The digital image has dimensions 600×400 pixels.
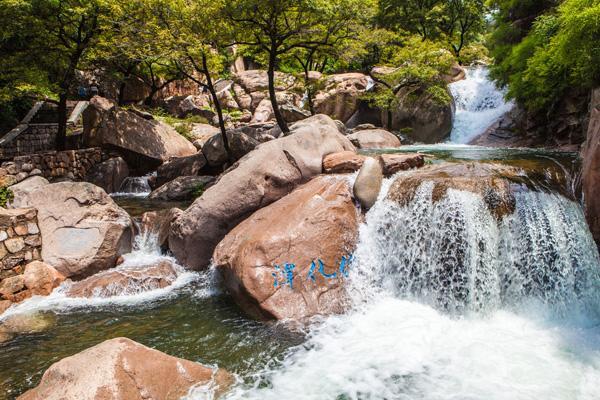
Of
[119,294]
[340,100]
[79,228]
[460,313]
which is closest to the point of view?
[460,313]

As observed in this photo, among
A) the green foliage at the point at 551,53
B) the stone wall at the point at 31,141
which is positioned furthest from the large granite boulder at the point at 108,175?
the green foliage at the point at 551,53

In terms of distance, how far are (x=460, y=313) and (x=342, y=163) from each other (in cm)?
442

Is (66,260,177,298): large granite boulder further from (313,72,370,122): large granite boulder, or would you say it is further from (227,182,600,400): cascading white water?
(313,72,370,122): large granite boulder

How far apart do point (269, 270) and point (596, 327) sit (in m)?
5.49

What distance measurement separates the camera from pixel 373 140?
18688mm

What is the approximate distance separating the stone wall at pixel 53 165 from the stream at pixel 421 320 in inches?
320

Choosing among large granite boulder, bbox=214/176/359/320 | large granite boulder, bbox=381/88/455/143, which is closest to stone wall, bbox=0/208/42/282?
large granite boulder, bbox=214/176/359/320

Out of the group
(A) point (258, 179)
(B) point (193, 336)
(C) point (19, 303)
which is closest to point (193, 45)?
(A) point (258, 179)

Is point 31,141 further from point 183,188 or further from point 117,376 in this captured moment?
point 117,376

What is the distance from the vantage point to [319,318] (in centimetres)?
684

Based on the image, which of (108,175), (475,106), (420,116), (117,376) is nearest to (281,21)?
(108,175)

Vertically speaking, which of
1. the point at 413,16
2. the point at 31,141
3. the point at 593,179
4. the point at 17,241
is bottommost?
the point at 17,241

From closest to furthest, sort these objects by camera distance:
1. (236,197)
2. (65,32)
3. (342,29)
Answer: (236,197), (342,29), (65,32)

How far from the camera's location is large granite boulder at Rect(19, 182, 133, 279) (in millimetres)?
8984
